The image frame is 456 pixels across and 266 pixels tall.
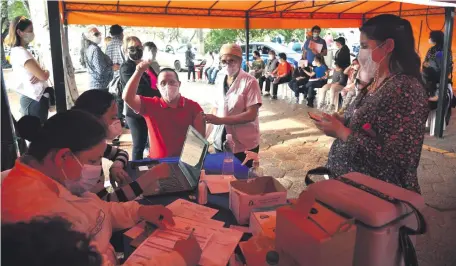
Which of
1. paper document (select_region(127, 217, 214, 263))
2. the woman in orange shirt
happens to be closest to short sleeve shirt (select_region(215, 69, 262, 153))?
paper document (select_region(127, 217, 214, 263))

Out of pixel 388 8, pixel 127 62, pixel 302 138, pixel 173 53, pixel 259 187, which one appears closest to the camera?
pixel 259 187

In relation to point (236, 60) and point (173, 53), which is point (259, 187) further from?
point (173, 53)

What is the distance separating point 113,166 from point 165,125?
631mm

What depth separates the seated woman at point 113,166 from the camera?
1762mm

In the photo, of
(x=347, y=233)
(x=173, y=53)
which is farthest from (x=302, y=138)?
(x=173, y=53)

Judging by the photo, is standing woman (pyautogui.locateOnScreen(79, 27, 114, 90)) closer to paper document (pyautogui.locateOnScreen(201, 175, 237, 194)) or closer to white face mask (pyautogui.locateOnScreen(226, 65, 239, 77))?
white face mask (pyautogui.locateOnScreen(226, 65, 239, 77))

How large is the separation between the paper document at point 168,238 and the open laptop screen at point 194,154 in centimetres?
45

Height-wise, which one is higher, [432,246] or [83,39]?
[83,39]

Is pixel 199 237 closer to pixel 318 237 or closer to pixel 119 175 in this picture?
pixel 318 237

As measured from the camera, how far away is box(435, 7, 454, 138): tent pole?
518cm

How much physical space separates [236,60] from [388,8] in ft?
30.2

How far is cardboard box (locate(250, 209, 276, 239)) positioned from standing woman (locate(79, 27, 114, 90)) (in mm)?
4712

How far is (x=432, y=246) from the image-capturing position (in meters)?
2.61

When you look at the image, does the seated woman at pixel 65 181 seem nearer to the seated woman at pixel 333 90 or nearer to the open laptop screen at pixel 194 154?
the open laptop screen at pixel 194 154
